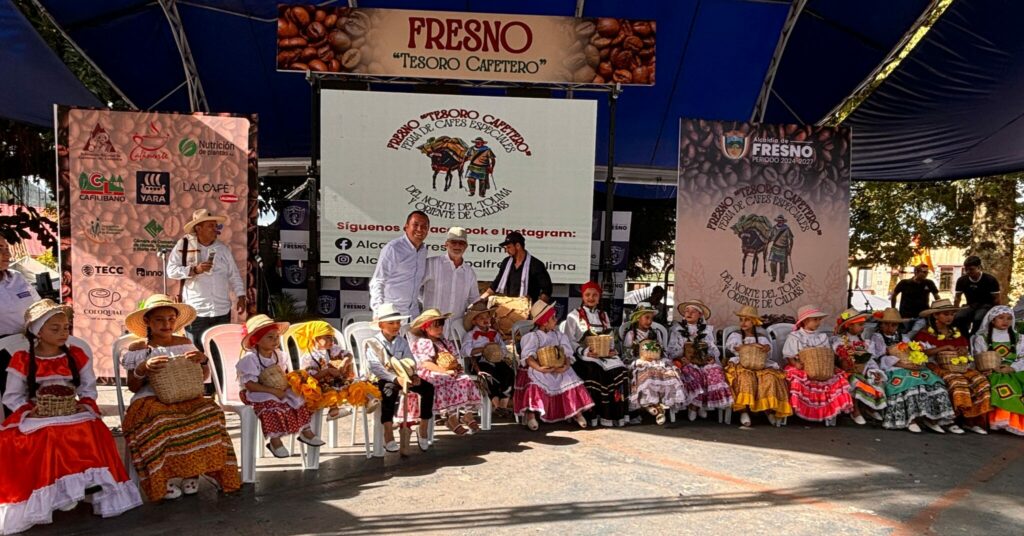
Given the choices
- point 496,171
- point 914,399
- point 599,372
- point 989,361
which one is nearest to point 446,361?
point 599,372

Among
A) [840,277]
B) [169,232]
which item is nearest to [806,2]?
[840,277]

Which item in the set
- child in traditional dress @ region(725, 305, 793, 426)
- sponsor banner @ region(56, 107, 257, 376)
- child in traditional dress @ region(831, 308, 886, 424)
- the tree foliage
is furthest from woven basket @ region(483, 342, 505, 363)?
the tree foliage

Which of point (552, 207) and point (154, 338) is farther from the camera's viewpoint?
point (552, 207)

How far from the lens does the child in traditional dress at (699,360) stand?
5.92 metres

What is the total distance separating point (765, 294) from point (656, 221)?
7038mm

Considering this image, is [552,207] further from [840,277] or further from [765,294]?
Result: [840,277]

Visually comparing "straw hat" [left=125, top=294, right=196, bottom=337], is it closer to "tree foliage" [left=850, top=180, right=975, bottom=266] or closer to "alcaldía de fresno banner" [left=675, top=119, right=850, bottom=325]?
"alcaldía de fresno banner" [left=675, top=119, right=850, bottom=325]

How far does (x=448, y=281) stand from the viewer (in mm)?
5734

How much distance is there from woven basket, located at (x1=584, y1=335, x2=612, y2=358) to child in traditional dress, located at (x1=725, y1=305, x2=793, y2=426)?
3.39 ft

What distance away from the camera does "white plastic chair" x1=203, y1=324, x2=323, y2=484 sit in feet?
13.4

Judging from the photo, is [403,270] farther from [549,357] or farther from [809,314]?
[809,314]

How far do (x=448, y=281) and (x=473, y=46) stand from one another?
3041 millimetres

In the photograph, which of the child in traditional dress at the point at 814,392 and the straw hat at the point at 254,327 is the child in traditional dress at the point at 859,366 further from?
the straw hat at the point at 254,327

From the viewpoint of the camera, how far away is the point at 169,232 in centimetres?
637
